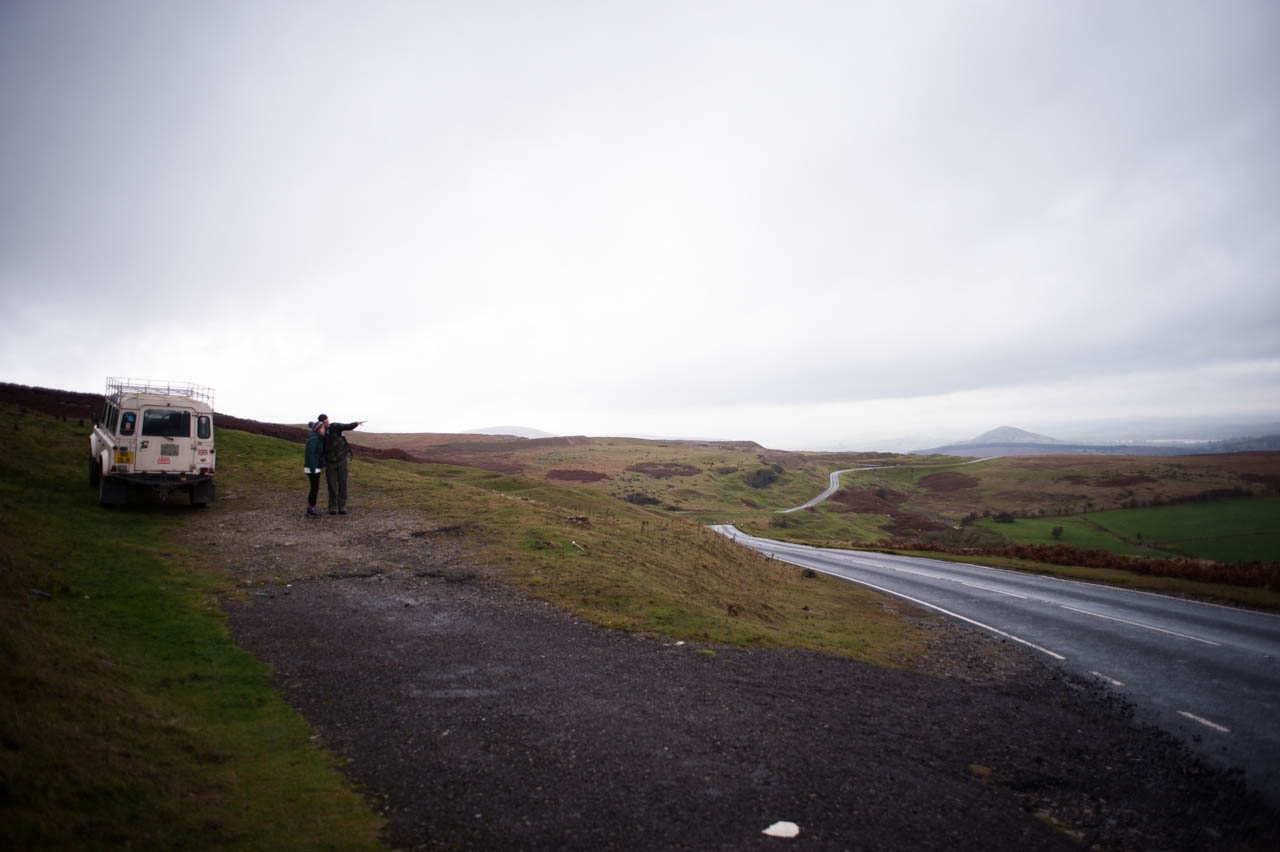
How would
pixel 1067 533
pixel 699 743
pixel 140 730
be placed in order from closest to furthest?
pixel 140 730 → pixel 699 743 → pixel 1067 533

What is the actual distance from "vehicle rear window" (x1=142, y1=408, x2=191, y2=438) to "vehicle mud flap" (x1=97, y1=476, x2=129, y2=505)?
1760mm

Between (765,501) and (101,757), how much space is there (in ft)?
287

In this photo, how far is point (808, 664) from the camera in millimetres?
11281

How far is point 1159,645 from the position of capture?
13.9m

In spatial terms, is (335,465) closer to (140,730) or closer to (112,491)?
(112,491)

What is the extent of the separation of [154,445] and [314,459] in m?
4.62

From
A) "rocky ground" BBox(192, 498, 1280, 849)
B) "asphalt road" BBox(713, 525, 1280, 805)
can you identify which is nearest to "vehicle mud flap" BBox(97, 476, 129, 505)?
"rocky ground" BBox(192, 498, 1280, 849)

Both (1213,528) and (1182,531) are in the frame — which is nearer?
(1213,528)

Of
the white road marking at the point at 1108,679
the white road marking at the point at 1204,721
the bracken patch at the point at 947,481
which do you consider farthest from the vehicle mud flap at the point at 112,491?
the bracken patch at the point at 947,481

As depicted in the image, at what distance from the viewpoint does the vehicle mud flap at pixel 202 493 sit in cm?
2053

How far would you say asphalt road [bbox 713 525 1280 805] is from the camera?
8.96 m

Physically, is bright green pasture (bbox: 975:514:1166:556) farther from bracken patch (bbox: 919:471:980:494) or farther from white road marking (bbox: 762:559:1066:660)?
bracken patch (bbox: 919:471:980:494)

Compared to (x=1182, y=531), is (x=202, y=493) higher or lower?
higher

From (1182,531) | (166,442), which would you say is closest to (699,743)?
(166,442)
